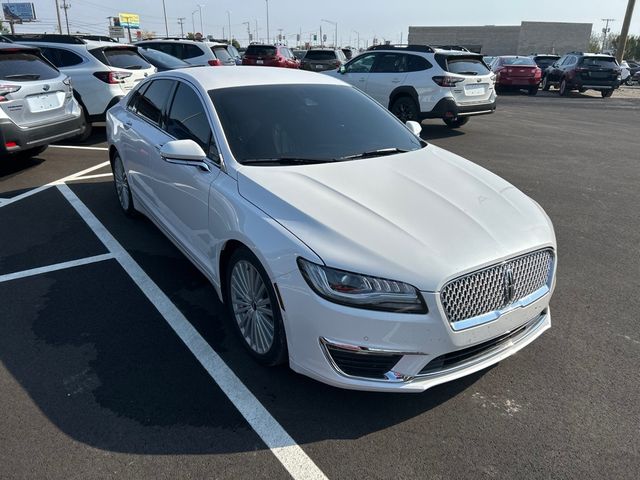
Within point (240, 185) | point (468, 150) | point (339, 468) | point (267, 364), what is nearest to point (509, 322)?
point (339, 468)

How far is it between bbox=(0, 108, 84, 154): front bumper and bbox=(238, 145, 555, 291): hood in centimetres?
512

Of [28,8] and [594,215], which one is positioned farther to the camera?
[28,8]

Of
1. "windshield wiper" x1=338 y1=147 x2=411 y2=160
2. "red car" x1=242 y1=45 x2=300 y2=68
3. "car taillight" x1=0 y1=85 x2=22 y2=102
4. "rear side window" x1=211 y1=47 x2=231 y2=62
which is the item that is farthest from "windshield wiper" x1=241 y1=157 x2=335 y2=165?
"red car" x1=242 y1=45 x2=300 y2=68

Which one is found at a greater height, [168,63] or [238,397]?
[168,63]

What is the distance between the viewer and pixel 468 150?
9859 mm

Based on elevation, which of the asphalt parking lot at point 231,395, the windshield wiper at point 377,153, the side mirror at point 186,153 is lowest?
the asphalt parking lot at point 231,395

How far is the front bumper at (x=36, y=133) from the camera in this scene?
680 centimetres

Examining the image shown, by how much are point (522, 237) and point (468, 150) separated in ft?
24.2

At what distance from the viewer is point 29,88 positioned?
23.4 feet

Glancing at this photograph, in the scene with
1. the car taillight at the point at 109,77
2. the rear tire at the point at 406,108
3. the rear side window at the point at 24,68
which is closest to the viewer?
the rear side window at the point at 24,68

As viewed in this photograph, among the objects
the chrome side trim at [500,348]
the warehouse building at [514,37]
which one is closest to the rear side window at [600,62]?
the chrome side trim at [500,348]

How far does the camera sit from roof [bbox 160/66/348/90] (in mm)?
4070

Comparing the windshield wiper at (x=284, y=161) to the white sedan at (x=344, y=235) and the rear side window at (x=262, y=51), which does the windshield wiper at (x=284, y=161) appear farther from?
the rear side window at (x=262, y=51)

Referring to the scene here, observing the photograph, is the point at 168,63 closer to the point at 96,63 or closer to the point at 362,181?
the point at 96,63
